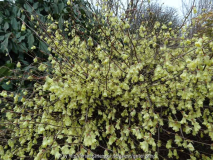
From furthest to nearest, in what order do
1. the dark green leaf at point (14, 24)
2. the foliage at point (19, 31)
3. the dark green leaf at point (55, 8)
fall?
1. the dark green leaf at point (55, 8)
2. the dark green leaf at point (14, 24)
3. the foliage at point (19, 31)

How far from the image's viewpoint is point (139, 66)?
4.65 ft

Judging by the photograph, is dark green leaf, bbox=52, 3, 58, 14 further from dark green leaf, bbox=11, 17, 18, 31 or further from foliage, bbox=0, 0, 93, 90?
dark green leaf, bbox=11, 17, 18, 31

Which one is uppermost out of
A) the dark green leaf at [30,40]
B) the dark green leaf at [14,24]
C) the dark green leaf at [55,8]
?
the dark green leaf at [55,8]

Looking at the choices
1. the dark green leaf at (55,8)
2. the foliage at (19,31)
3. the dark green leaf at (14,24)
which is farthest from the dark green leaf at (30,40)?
the dark green leaf at (55,8)

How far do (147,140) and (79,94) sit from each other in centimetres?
74

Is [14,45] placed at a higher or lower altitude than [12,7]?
lower

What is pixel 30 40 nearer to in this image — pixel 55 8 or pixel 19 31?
pixel 19 31

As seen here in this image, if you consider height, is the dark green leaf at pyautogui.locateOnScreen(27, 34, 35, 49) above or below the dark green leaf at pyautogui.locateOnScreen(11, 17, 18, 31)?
below

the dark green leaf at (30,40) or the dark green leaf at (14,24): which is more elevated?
the dark green leaf at (14,24)

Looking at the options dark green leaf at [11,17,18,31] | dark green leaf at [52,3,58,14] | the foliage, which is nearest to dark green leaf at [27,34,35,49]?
the foliage

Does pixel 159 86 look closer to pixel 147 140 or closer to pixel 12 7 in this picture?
pixel 147 140

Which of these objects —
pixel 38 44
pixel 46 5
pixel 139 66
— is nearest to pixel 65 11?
pixel 46 5

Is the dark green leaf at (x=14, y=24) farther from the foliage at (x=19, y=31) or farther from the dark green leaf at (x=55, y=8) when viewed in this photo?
the dark green leaf at (x=55, y=8)

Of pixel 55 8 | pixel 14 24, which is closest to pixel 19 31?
pixel 14 24
